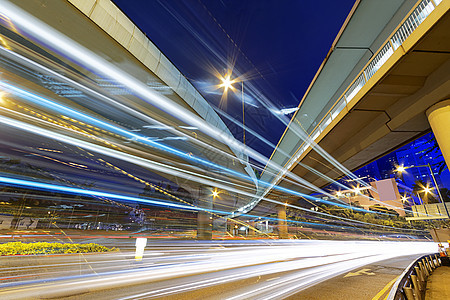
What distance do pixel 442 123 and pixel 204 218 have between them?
83.9 ft

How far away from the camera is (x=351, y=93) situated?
39.3 ft

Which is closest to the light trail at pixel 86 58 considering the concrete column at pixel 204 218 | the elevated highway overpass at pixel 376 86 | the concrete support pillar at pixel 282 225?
the elevated highway overpass at pixel 376 86

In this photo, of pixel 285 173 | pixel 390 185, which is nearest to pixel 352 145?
pixel 285 173

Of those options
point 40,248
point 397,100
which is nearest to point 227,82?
point 397,100

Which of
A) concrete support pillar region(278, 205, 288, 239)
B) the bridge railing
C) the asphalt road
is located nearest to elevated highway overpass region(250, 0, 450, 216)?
the bridge railing

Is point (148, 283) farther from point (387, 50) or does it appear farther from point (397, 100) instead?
point (387, 50)

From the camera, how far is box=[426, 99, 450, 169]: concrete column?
→ 934 centimetres

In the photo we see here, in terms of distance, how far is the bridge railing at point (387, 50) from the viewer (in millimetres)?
8352

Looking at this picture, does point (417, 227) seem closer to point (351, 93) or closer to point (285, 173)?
point (285, 173)

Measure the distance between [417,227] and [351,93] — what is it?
257 ft

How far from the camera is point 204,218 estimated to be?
96.6 ft

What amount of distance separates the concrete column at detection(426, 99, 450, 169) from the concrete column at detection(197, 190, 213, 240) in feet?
79.8

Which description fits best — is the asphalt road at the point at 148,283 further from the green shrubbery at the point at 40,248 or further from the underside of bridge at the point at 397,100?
the underside of bridge at the point at 397,100

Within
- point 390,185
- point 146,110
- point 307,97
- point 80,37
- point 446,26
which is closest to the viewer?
point 446,26
